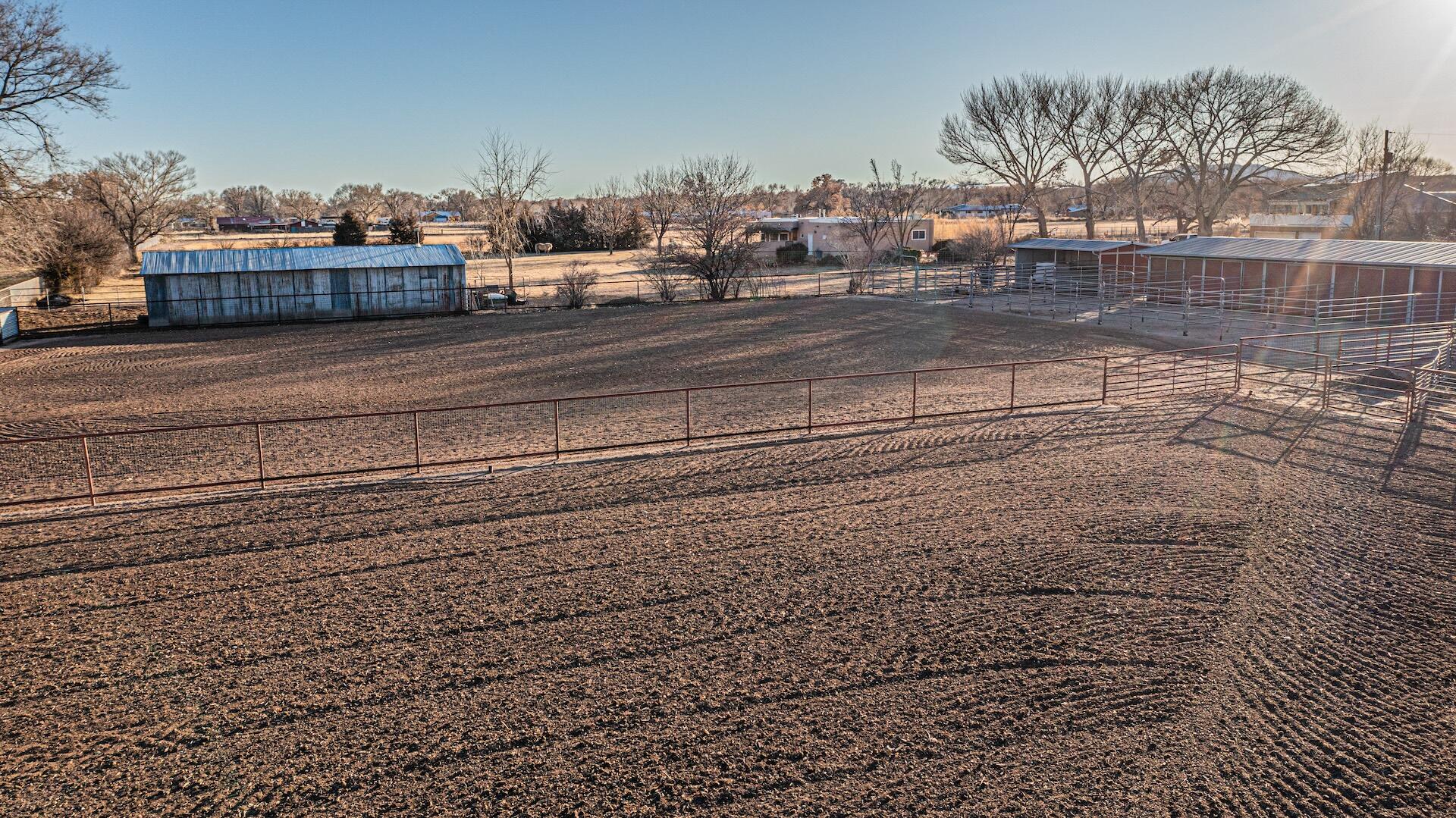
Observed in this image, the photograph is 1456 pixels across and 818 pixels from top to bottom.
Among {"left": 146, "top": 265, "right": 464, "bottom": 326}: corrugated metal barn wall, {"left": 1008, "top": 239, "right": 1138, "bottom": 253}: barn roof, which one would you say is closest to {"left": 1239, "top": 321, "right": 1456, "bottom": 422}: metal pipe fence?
{"left": 1008, "top": 239, "right": 1138, "bottom": 253}: barn roof

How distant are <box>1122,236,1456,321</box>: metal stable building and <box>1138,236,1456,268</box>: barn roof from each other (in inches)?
1.1

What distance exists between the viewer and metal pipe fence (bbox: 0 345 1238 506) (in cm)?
1471

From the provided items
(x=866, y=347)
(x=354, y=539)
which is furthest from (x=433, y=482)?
(x=866, y=347)

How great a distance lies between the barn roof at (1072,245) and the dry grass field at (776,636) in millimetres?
27881

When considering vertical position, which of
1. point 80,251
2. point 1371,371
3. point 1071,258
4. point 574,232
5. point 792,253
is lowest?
point 1371,371

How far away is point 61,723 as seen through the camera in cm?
766

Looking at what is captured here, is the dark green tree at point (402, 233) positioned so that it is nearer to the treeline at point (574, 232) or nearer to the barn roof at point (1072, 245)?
the treeline at point (574, 232)

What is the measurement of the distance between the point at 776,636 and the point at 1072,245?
39.8 metres

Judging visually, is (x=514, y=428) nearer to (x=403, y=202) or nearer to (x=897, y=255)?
(x=897, y=255)

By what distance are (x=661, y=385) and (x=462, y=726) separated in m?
15.1

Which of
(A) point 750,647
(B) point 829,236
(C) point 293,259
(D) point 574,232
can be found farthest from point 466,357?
(D) point 574,232

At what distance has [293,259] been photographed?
36.1 m

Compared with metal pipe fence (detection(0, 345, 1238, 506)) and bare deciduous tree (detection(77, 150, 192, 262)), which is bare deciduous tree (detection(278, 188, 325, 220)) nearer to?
bare deciduous tree (detection(77, 150, 192, 262))

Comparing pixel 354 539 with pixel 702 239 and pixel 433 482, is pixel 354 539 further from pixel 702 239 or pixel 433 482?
Result: pixel 702 239
